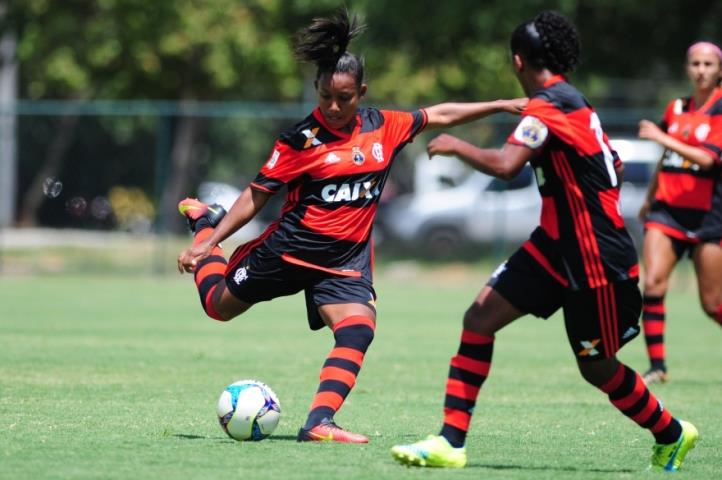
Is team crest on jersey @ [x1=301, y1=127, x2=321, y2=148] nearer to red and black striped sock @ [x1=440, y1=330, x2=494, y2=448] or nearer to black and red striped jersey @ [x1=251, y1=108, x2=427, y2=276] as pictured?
black and red striped jersey @ [x1=251, y1=108, x2=427, y2=276]

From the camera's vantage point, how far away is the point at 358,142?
6.73 m

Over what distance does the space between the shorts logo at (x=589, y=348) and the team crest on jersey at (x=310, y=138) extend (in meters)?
1.86

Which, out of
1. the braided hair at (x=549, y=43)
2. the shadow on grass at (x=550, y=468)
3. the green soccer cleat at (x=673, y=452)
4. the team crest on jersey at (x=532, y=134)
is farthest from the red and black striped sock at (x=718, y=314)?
the team crest on jersey at (x=532, y=134)

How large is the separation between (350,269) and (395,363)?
155 inches

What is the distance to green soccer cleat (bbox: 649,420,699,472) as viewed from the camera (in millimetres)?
5809

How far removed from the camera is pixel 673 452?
5.80 metres

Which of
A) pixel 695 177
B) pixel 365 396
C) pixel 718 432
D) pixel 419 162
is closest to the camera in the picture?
pixel 718 432

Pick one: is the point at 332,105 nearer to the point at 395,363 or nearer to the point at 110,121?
the point at 395,363

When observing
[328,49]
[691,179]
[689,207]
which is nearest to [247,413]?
[328,49]

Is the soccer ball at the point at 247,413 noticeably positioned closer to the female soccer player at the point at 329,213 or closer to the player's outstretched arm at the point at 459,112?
the female soccer player at the point at 329,213

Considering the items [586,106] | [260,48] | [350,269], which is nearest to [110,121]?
[260,48]

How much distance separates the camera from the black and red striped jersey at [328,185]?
6617mm

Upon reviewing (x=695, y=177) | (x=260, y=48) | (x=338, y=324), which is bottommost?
(x=338, y=324)

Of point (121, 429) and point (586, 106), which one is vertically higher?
point (586, 106)
